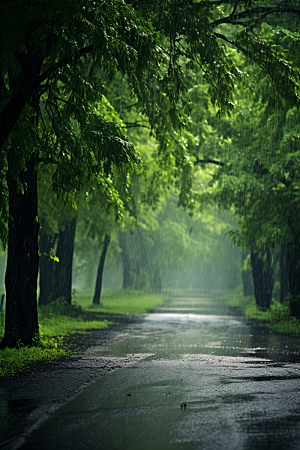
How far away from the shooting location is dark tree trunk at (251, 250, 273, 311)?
31891 mm

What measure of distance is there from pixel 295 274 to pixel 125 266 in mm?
29584

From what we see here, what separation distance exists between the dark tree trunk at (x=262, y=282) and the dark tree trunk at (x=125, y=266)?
54.5ft

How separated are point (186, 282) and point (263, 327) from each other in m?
90.0

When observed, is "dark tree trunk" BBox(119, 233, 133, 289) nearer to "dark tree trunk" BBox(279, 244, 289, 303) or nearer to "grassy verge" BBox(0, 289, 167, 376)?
"grassy verge" BBox(0, 289, 167, 376)

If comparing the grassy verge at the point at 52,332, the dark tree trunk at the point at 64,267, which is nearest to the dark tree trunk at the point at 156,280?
the grassy verge at the point at 52,332

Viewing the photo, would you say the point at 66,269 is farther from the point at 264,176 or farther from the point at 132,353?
the point at 132,353

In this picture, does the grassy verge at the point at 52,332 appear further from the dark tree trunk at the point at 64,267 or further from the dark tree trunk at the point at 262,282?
the dark tree trunk at the point at 262,282

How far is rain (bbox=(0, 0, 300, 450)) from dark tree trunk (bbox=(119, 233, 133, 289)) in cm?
2255

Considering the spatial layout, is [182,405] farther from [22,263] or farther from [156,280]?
[156,280]

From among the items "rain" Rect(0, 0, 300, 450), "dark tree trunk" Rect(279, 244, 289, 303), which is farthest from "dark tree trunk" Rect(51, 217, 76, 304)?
"dark tree trunk" Rect(279, 244, 289, 303)

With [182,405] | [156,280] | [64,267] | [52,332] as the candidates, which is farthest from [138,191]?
[156,280]

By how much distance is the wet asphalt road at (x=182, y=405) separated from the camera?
571cm

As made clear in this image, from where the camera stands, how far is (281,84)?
11352 mm

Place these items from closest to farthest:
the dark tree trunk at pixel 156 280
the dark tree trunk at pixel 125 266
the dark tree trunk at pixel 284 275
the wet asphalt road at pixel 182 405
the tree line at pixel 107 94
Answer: the wet asphalt road at pixel 182 405
the tree line at pixel 107 94
the dark tree trunk at pixel 284 275
the dark tree trunk at pixel 125 266
the dark tree trunk at pixel 156 280
